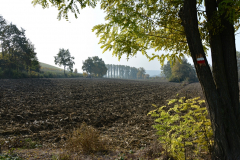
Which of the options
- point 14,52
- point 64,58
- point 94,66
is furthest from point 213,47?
point 94,66

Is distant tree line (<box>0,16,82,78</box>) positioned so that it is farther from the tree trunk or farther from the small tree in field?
the tree trunk

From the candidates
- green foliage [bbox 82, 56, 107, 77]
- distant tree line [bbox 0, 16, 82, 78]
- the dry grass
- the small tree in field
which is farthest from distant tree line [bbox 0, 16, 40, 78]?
green foliage [bbox 82, 56, 107, 77]

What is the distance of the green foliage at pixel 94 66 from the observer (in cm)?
8288

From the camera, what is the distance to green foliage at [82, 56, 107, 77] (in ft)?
272

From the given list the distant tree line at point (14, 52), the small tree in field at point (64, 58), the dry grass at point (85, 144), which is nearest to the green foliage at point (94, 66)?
the small tree in field at point (64, 58)

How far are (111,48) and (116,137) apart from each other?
3473mm

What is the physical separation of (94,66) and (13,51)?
4929cm

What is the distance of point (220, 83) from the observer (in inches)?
140

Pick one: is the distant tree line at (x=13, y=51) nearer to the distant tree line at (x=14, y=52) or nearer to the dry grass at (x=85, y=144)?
the distant tree line at (x=14, y=52)

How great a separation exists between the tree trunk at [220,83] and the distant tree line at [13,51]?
37.8 meters

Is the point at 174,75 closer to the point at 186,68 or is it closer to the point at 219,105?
the point at 186,68

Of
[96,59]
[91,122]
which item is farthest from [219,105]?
[96,59]

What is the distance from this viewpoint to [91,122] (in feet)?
25.4

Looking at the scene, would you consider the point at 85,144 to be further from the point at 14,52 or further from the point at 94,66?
the point at 94,66
